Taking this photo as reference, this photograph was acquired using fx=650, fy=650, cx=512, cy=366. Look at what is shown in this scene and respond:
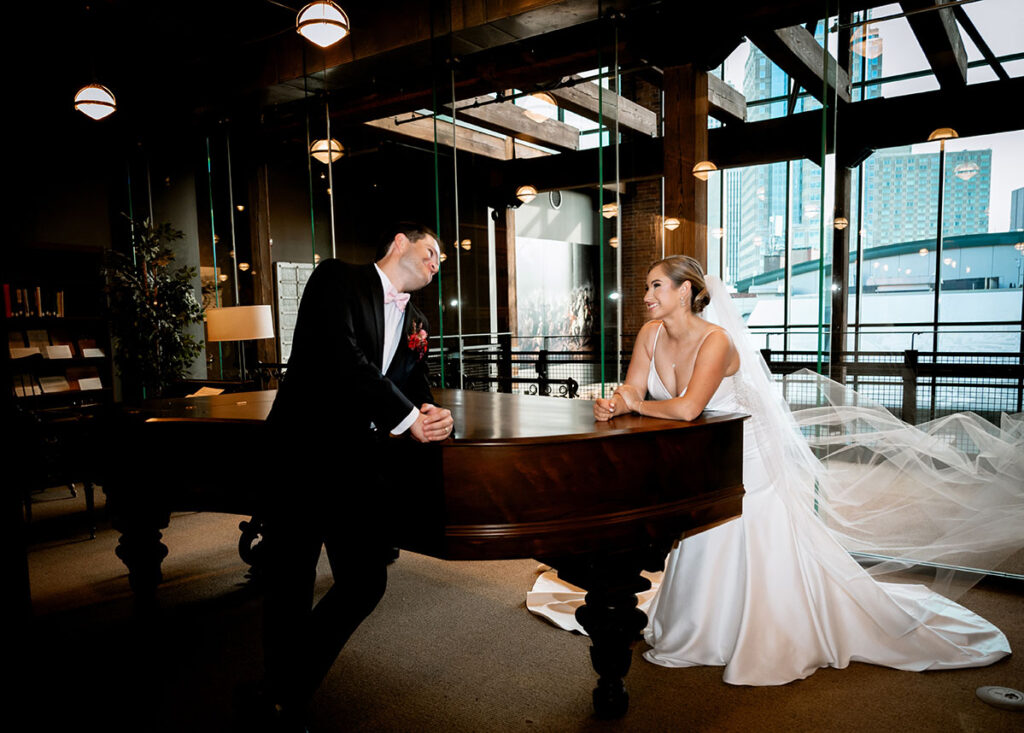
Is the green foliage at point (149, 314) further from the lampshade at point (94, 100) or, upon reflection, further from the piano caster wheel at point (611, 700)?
the piano caster wheel at point (611, 700)

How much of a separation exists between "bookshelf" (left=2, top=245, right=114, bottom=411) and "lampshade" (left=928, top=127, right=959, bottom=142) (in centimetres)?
699

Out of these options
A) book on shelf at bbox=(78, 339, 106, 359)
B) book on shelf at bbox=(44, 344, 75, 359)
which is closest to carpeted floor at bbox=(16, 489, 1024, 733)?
book on shelf at bbox=(44, 344, 75, 359)

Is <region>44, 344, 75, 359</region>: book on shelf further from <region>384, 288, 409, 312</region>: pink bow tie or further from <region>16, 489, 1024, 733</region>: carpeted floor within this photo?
<region>384, 288, 409, 312</region>: pink bow tie

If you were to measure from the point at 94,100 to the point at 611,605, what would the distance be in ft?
18.2

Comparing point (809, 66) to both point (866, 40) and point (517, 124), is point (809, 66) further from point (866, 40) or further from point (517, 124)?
point (517, 124)

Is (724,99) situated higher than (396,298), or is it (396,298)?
(724,99)

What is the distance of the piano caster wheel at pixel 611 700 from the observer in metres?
2.33

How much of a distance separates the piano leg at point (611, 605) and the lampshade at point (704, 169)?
3.14 meters

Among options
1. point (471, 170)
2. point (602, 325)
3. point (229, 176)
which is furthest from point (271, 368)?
point (602, 325)

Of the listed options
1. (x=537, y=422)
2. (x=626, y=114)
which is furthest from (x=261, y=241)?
(x=537, y=422)

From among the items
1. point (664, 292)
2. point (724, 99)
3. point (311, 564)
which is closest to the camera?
point (311, 564)

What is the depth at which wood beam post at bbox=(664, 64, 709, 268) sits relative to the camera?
448cm

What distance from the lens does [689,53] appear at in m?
4.53

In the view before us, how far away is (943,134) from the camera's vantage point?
11.8ft
